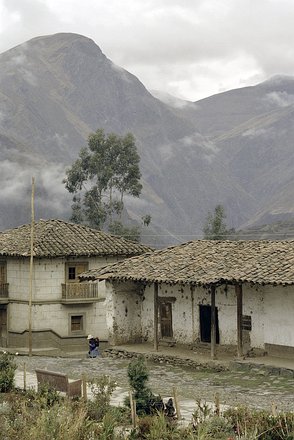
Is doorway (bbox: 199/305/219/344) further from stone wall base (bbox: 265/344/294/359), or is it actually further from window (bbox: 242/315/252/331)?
stone wall base (bbox: 265/344/294/359)

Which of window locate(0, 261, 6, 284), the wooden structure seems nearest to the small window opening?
window locate(0, 261, 6, 284)

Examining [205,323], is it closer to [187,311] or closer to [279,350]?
[187,311]

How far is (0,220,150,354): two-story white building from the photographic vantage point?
38562mm

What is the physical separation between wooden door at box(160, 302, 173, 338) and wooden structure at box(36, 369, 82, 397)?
10.8 m

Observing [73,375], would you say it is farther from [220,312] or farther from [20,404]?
[20,404]

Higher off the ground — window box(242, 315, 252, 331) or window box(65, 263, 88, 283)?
window box(65, 263, 88, 283)

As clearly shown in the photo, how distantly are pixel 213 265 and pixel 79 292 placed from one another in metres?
13.4

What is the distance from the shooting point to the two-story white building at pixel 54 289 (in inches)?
1518

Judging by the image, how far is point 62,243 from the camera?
128 feet

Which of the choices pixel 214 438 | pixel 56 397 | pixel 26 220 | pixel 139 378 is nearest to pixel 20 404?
pixel 56 397

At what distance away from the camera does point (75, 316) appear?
132 ft

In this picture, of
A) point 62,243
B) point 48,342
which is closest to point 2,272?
point 62,243

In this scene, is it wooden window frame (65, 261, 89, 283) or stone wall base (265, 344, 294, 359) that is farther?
wooden window frame (65, 261, 89, 283)

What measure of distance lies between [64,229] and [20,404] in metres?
25.2
